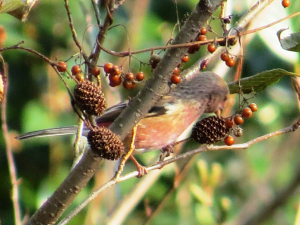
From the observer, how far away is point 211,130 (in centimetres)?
208

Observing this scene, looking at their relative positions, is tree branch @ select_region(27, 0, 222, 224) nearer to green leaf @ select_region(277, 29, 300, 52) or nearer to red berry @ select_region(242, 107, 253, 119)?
green leaf @ select_region(277, 29, 300, 52)

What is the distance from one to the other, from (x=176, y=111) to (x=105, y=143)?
5.09 feet

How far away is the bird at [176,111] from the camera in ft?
10.1

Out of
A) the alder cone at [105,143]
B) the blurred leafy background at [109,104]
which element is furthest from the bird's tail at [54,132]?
the alder cone at [105,143]

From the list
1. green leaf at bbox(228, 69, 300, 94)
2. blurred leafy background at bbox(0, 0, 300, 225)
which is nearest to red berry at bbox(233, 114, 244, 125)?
green leaf at bbox(228, 69, 300, 94)

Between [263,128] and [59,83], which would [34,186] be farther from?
[263,128]

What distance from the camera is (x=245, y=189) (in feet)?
17.8

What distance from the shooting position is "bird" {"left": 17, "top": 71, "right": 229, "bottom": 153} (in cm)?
307

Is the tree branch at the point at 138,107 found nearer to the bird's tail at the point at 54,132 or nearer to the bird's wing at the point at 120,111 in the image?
the bird's wing at the point at 120,111

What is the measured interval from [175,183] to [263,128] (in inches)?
75.4

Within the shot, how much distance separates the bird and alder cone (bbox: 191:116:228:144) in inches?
36.1

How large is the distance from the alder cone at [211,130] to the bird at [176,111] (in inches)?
36.1

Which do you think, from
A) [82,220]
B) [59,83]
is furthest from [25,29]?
[82,220]

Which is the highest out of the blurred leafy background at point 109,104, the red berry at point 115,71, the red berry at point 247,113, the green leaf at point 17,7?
the green leaf at point 17,7
